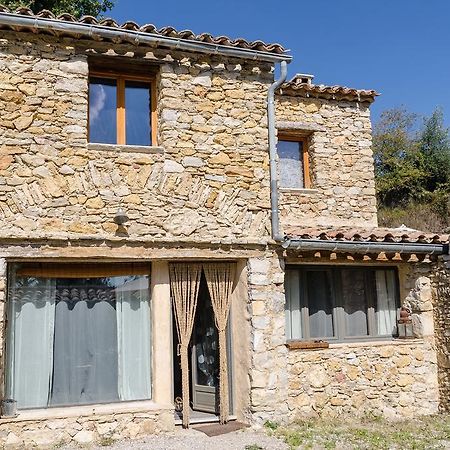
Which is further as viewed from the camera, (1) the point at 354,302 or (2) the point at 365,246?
(1) the point at 354,302

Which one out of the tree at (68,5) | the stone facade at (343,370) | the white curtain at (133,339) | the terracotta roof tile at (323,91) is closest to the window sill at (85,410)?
the white curtain at (133,339)

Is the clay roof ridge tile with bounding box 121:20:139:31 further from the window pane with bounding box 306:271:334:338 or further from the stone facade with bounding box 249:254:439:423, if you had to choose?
the window pane with bounding box 306:271:334:338

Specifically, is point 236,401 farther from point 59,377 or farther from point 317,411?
point 59,377

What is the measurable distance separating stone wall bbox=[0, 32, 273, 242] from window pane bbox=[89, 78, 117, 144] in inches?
11.2

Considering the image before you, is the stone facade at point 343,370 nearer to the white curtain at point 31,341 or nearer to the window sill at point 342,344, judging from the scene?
the window sill at point 342,344

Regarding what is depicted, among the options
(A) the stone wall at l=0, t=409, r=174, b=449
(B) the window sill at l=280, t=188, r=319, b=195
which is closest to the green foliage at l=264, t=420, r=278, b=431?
(A) the stone wall at l=0, t=409, r=174, b=449

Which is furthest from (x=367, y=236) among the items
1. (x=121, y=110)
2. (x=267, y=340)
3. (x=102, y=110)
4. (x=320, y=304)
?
(x=102, y=110)

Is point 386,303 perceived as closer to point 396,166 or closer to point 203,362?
point 203,362

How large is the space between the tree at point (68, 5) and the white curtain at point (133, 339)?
10855mm

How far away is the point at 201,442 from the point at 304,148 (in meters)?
6.88

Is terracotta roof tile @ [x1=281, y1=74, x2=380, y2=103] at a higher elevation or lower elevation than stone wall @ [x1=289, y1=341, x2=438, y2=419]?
higher

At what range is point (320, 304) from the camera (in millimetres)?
9258

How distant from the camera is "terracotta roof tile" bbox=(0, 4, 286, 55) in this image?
288 inches

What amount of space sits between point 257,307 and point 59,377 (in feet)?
9.80
